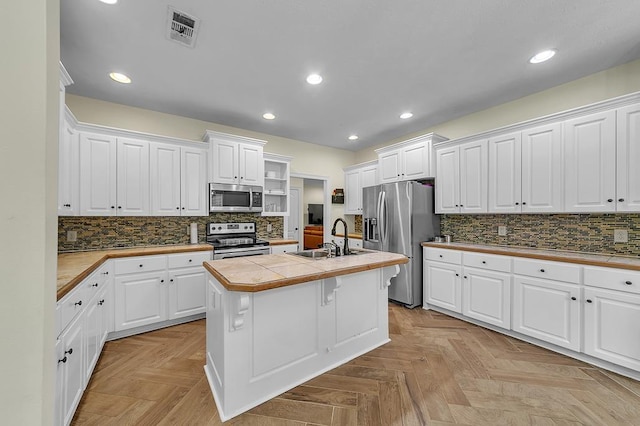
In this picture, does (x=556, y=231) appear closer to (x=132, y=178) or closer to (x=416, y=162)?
(x=416, y=162)

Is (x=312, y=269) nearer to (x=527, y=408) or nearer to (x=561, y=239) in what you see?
(x=527, y=408)

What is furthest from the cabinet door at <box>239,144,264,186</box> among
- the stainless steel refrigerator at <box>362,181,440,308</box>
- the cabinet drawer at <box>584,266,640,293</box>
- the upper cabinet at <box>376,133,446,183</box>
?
the cabinet drawer at <box>584,266,640,293</box>

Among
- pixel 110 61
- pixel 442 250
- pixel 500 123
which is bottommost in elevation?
pixel 442 250

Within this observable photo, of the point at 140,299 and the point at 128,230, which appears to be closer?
the point at 140,299

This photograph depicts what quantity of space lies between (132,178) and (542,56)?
4.59m

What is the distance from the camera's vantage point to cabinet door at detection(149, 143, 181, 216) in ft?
11.0

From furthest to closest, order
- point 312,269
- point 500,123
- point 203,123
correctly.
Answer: point 203,123 → point 500,123 → point 312,269

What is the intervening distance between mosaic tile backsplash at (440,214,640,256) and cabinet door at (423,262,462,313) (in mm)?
656

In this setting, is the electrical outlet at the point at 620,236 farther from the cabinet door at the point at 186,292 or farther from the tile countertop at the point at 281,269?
the cabinet door at the point at 186,292

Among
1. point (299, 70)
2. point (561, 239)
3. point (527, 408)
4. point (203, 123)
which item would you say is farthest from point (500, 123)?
point (203, 123)

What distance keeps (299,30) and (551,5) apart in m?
1.81

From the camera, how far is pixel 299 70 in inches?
104

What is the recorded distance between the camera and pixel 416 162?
4.01 m

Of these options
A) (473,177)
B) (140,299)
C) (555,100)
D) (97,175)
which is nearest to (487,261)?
(473,177)
